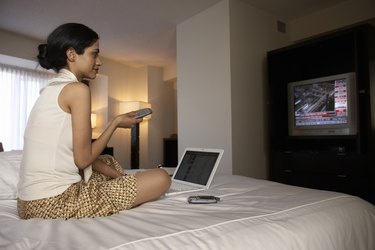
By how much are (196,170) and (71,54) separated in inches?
30.4

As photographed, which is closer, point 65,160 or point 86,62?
point 65,160

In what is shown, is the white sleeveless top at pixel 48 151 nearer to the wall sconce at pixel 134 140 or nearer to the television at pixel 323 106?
the television at pixel 323 106

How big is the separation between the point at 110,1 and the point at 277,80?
194 cm

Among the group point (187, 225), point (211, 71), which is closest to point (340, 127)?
point (211, 71)

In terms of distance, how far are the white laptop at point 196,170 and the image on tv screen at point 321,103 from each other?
5.54 ft

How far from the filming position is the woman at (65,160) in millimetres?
834

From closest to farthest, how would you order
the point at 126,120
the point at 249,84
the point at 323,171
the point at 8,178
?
the point at 126,120 → the point at 8,178 → the point at 323,171 → the point at 249,84

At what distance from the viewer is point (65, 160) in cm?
88

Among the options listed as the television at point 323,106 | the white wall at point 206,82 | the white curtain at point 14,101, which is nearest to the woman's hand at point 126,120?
the white wall at point 206,82

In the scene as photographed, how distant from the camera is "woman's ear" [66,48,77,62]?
3.14 feet

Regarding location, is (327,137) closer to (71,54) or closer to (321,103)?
(321,103)

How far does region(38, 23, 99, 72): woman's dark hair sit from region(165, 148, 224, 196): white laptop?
662mm

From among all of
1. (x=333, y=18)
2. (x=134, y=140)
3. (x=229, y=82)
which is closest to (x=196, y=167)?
(x=229, y=82)

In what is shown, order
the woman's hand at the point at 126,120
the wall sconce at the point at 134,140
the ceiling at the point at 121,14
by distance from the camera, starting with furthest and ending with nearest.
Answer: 1. the wall sconce at the point at 134,140
2. the ceiling at the point at 121,14
3. the woman's hand at the point at 126,120
